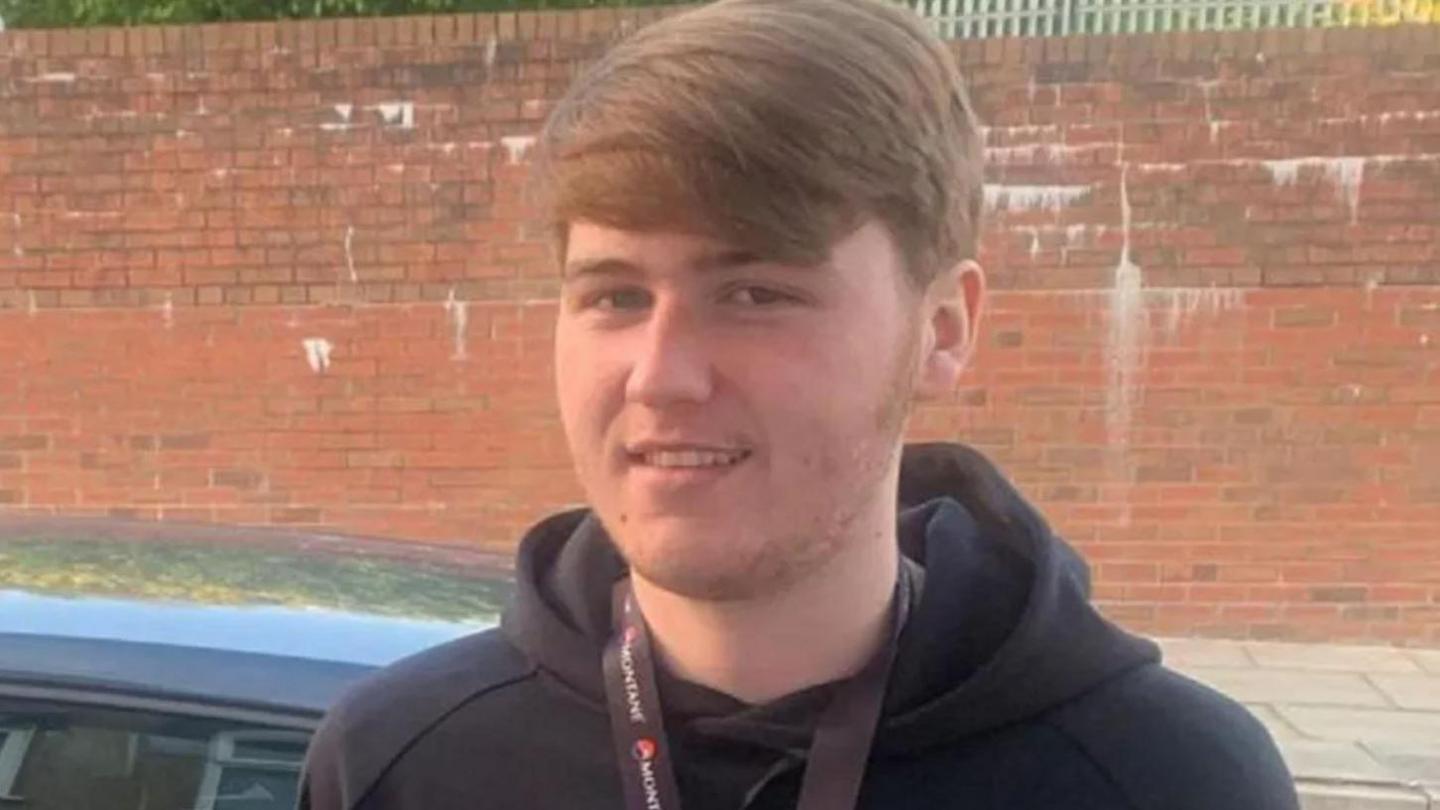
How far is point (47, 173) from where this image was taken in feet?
22.0

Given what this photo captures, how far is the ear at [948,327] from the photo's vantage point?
1238mm

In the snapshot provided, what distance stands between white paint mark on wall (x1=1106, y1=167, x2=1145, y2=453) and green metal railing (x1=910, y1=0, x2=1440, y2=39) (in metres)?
0.74

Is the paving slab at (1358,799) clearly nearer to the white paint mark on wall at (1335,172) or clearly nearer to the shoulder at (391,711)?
the white paint mark on wall at (1335,172)

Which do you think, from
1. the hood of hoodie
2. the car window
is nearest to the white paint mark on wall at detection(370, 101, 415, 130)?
the car window

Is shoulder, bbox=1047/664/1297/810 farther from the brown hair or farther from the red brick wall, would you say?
the red brick wall

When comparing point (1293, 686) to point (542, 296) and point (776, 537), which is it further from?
point (776, 537)

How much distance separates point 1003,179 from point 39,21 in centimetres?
482

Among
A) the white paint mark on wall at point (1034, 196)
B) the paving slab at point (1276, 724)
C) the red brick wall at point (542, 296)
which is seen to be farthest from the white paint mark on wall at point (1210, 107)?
the paving slab at point (1276, 724)

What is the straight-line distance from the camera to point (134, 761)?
222cm

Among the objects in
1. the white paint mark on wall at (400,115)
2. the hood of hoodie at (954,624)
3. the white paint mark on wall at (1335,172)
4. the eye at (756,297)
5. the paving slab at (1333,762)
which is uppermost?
Answer: the white paint mark on wall at (400,115)

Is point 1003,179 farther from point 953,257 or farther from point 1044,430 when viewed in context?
point 953,257

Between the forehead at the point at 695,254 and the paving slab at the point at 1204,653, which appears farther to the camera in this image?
the paving slab at the point at 1204,653

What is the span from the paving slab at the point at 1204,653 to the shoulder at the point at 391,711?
214 inches

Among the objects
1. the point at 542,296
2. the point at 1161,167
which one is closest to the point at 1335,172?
the point at 1161,167
